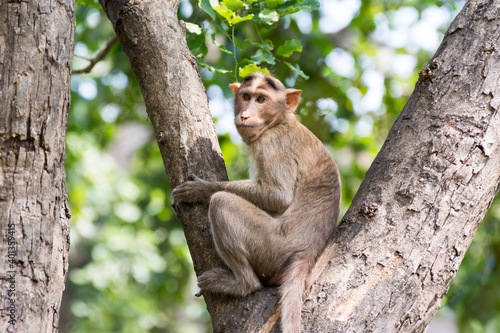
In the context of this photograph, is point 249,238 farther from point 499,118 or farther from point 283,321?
point 499,118

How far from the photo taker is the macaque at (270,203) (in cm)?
428

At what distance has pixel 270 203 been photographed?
16.4 ft

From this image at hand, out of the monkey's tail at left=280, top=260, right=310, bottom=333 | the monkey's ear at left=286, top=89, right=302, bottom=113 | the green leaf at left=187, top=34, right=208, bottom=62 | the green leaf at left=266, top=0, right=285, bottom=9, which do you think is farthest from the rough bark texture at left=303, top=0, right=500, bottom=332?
the green leaf at left=187, top=34, right=208, bottom=62

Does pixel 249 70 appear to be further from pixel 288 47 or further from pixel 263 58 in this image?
pixel 288 47

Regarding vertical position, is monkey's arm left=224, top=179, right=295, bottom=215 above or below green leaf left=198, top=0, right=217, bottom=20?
below

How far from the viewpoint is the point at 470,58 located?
377 cm

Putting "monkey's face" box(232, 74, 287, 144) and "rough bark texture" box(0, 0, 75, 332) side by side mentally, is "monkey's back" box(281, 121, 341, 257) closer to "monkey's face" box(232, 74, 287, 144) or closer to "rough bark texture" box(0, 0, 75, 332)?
"monkey's face" box(232, 74, 287, 144)

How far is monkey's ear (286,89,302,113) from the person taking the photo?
5836mm

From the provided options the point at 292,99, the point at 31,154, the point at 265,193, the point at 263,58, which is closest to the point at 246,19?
the point at 263,58

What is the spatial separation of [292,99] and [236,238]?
2.09 m

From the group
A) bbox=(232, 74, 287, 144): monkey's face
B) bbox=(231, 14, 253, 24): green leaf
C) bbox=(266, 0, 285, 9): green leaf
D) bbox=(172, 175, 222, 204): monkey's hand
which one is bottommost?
bbox=(172, 175, 222, 204): monkey's hand

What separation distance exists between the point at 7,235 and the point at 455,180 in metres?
2.93

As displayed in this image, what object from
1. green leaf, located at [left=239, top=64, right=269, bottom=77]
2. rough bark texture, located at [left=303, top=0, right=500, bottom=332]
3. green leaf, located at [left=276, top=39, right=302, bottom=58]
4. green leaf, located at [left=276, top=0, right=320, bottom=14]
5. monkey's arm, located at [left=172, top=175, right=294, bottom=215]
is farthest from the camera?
green leaf, located at [left=276, top=39, right=302, bottom=58]

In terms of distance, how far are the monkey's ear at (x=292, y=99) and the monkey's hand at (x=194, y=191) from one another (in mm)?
1709
